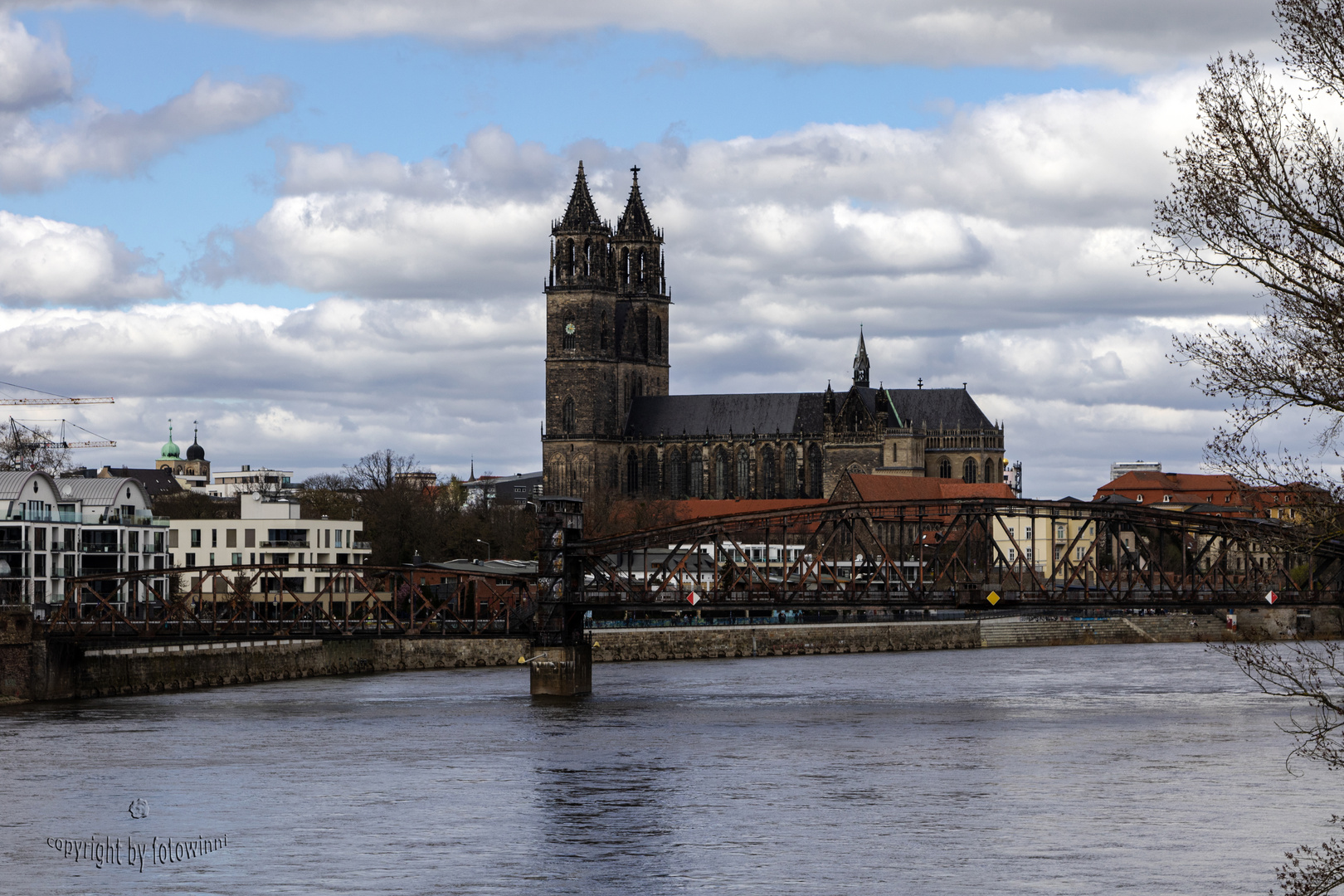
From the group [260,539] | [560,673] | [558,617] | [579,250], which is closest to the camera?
[560,673]

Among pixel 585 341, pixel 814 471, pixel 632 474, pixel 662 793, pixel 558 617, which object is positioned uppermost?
pixel 585 341

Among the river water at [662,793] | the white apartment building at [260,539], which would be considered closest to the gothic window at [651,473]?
the white apartment building at [260,539]

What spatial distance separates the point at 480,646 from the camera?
100812mm

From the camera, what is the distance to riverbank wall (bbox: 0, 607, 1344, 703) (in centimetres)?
7231

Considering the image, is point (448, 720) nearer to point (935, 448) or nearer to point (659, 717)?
point (659, 717)

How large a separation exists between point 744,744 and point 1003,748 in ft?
25.2

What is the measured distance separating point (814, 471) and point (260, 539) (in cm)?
9309

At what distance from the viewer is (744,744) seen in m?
57.8

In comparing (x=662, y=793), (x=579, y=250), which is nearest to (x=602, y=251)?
(x=579, y=250)

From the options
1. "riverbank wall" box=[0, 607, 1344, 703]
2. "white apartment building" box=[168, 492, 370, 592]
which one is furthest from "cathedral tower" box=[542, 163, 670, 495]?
"white apartment building" box=[168, 492, 370, 592]

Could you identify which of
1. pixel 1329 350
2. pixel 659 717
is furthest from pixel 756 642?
pixel 1329 350

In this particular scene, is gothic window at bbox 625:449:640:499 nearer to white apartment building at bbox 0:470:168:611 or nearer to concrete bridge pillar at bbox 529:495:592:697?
white apartment building at bbox 0:470:168:611

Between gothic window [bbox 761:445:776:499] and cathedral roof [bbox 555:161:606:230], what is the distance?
2892 cm

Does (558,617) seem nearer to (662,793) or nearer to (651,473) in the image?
(662,793)
